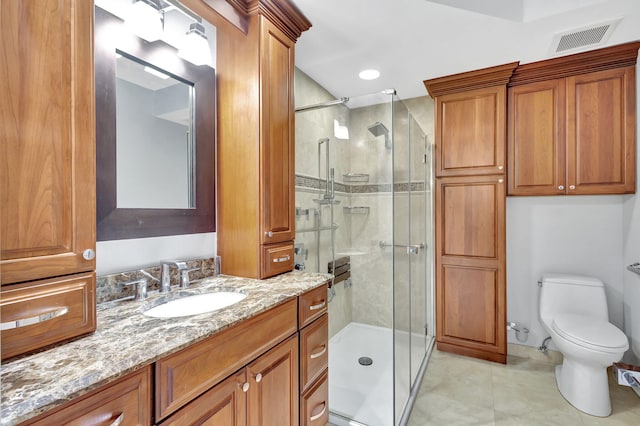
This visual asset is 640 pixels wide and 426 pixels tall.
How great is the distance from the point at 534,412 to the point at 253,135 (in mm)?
2371

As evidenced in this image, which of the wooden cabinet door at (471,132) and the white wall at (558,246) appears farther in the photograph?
the wooden cabinet door at (471,132)

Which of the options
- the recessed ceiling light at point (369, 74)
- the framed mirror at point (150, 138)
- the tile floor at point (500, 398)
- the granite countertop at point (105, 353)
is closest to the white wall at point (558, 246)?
the tile floor at point (500, 398)

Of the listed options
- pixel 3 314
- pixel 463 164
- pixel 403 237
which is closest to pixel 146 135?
pixel 3 314

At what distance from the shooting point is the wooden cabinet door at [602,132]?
206 centimetres

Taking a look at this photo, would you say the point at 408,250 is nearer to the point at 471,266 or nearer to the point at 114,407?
the point at 471,266

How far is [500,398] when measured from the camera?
1955mm

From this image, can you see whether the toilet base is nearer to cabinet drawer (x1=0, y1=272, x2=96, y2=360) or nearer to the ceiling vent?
the ceiling vent

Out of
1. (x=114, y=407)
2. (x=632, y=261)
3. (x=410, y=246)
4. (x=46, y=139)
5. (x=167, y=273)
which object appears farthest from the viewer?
(x=410, y=246)

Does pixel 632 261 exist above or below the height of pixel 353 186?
below

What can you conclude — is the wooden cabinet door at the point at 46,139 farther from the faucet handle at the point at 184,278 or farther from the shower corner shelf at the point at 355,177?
the shower corner shelf at the point at 355,177

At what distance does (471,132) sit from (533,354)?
6.37 ft

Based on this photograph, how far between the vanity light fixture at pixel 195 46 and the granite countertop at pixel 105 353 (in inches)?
43.6

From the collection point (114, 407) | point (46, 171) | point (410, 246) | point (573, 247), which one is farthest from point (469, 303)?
point (46, 171)

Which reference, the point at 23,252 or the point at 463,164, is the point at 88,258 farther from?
the point at 463,164
